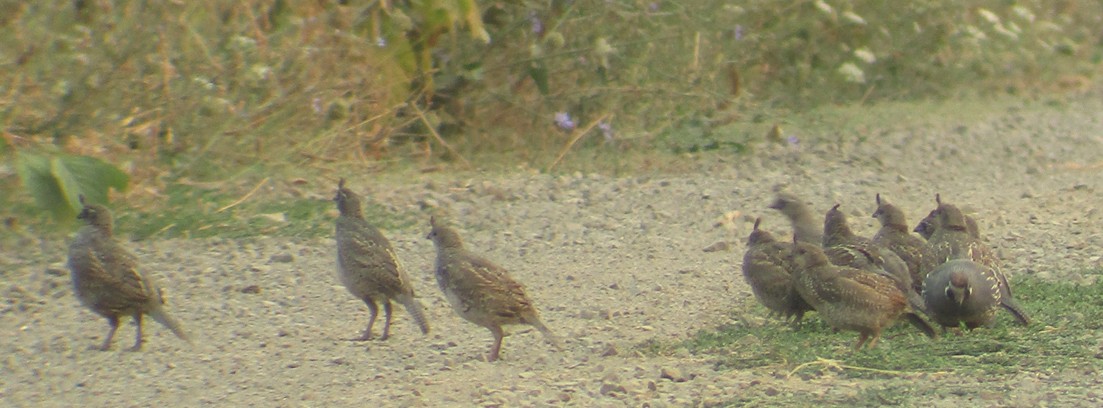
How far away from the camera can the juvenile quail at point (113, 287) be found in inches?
239

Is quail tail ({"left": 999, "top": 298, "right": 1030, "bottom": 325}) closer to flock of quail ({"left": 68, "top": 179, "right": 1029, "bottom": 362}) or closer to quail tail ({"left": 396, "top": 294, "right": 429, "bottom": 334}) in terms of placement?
flock of quail ({"left": 68, "top": 179, "right": 1029, "bottom": 362})

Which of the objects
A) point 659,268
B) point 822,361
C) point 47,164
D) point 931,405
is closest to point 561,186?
point 659,268

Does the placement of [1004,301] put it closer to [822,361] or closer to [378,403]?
[822,361]

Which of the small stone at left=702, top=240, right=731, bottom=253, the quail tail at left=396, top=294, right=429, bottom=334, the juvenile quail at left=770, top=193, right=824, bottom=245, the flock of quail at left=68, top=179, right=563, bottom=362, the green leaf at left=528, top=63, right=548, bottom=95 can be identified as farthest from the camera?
the green leaf at left=528, top=63, right=548, bottom=95

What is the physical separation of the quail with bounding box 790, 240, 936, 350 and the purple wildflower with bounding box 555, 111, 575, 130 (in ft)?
14.1

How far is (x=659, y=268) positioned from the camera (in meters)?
7.46

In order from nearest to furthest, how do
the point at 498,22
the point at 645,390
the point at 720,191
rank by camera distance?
the point at 645,390, the point at 720,191, the point at 498,22

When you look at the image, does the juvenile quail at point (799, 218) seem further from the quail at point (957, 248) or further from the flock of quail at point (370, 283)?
the flock of quail at point (370, 283)

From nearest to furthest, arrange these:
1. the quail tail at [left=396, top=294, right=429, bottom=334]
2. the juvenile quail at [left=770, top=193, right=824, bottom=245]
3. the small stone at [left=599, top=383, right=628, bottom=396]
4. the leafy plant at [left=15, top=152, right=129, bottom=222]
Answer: the small stone at [left=599, top=383, right=628, bottom=396] < the quail tail at [left=396, top=294, right=429, bottom=334] < the leafy plant at [left=15, top=152, right=129, bottom=222] < the juvenile quail at [left=770, top=193, right=824, bottom=245]

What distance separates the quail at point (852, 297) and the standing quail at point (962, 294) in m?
0.12

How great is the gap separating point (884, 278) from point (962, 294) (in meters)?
0.29

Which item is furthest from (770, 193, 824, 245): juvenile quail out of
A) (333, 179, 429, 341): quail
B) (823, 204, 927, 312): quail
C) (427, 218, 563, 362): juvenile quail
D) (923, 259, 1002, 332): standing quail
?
(333, 179, 429, 341): quail

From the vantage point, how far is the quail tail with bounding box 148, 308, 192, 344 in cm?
600

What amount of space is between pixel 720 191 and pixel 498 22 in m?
1.94
